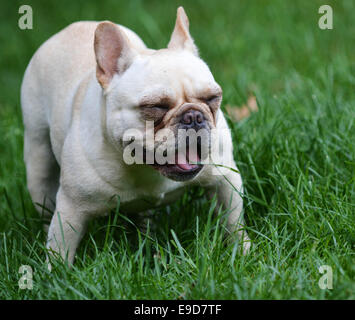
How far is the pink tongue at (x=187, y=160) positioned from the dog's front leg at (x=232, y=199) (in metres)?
0.36

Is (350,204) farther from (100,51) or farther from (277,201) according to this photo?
(100,51)

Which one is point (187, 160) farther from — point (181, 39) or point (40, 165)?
point (40, 165)

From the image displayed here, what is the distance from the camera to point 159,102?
2645mm

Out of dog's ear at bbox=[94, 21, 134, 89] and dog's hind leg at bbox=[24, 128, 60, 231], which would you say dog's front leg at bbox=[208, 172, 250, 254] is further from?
dog's hind leg at bbox=[24, 128, 60, 231]

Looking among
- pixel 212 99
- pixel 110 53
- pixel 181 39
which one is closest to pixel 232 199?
pixel 212 99

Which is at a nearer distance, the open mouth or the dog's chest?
the open mouth

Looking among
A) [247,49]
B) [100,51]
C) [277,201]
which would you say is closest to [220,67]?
[247,49]

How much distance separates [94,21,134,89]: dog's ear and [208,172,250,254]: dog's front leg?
0.76m

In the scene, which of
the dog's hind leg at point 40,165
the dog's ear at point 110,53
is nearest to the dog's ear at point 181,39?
the dog's ear at point 110,53

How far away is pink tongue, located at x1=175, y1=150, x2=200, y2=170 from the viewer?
9.08 feet

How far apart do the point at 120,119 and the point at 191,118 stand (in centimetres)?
32

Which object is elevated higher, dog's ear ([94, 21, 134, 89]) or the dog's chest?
dog's ear ([94, 21, 134, 89])

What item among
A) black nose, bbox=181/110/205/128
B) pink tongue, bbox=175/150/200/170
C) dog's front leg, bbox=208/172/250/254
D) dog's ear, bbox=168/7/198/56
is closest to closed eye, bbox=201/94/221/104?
black nose, bbox=181/110/205/128

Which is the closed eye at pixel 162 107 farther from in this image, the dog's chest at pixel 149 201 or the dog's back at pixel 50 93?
the dog's back at pixel 50 93
